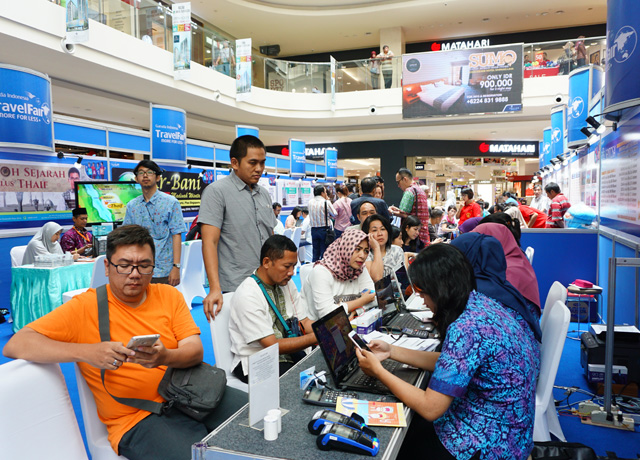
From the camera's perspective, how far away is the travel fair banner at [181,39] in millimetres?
9250

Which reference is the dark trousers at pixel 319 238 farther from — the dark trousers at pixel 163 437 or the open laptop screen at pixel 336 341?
the dark trousers at pixel 163 437

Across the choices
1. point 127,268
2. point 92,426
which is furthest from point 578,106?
point 92,426

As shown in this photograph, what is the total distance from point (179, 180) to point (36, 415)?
608 centimetres

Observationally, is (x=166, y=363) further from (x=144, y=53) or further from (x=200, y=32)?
(x=200, y=32)

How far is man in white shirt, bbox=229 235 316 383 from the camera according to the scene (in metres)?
1.99

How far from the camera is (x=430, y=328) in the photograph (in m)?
2.40

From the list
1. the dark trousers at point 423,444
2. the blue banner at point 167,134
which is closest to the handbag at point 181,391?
the dark trousers at point 423,444

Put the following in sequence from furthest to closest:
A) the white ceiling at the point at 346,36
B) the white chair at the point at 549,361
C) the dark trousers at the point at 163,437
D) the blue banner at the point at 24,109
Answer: the white ceiling at the point at 346,36 < the blue banner at the point at 24,109 < the white chair at the point at 549,361 < the dark trousers at the point at 163,437

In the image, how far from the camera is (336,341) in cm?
169

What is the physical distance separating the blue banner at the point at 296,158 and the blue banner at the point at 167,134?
4951 mm

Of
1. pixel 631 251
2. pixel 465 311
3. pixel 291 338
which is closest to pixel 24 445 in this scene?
pixel 291 338

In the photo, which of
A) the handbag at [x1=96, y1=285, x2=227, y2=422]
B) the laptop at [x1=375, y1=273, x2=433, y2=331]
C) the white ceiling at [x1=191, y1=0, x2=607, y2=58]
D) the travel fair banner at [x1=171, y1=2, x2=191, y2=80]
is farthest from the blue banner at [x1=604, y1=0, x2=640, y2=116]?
the white ceiling at [x1=191, y1=0, x2=607, y2=58]

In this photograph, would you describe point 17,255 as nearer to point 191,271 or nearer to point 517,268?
point 191,271

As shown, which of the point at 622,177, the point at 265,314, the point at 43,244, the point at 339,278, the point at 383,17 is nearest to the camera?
the point at 265,314
